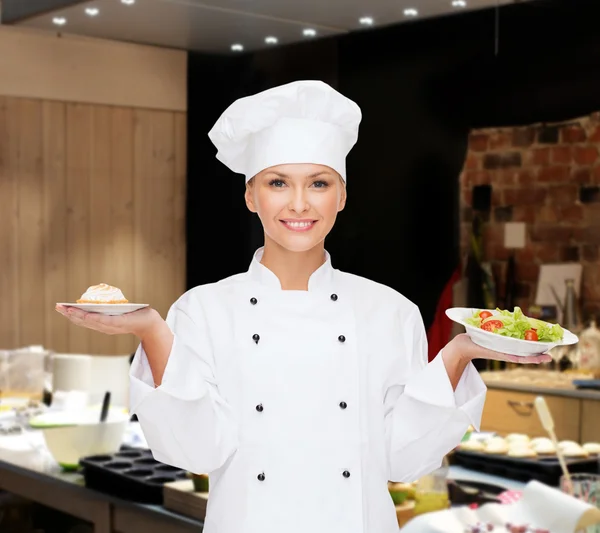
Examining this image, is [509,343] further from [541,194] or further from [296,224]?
[541,194]

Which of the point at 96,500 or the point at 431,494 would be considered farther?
the point at 96,500

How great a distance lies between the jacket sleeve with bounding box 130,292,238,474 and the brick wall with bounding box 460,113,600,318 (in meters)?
3.17

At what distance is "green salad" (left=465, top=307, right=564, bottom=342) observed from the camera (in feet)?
4.06

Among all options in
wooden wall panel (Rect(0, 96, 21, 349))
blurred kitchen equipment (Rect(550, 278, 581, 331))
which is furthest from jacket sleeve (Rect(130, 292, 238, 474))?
wooden wall panel (Rect(0, 96, 21, 349))

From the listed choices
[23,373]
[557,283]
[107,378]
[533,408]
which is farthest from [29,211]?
[533,408]

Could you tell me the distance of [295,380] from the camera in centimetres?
132

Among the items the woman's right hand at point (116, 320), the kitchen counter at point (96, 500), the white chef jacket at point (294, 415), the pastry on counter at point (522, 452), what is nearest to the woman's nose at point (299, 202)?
the white chef jacket at point (294, 415)

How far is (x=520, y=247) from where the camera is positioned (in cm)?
450

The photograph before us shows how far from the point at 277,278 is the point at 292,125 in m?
0.21

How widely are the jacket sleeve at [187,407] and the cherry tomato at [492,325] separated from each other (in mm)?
354

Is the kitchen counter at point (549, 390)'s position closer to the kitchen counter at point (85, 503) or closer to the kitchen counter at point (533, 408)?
the kitchen counter at point (533, 408)

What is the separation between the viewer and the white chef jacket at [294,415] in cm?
131

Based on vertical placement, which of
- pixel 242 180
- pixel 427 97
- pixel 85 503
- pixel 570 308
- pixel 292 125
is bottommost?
pixel 85 503

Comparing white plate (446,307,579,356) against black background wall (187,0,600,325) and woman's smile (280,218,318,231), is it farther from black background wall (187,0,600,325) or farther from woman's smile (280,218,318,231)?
black background wall (187,0,600,325)
